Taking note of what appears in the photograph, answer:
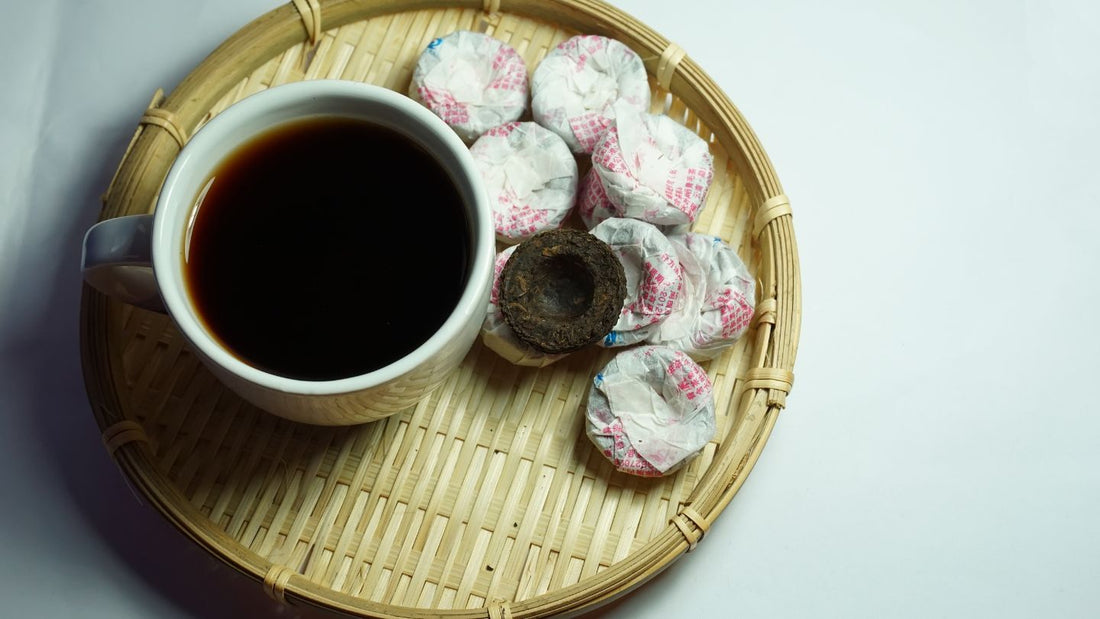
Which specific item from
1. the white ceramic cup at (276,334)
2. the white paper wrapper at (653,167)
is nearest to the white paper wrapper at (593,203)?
the white paper wrapper at (653,167)

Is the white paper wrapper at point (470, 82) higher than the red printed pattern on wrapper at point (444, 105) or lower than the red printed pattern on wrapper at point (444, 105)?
higher

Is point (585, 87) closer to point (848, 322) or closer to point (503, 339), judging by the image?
point (503, 339)

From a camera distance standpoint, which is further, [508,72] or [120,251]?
[508,72]

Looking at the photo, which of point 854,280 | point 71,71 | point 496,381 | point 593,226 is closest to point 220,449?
point 496,381

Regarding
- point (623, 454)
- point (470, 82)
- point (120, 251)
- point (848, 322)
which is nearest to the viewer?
point (120, 251)

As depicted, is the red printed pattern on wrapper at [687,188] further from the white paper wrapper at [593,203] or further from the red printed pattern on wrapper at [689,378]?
the red printed pattern on wrapper at [689,378]

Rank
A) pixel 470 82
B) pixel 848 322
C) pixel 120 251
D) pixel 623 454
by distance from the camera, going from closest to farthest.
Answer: pixel 120 251 < pixel 623 454 < pixel 470 82 < pixel 848 322

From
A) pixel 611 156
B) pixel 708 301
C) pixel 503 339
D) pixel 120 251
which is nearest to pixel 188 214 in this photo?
pixel 120 251

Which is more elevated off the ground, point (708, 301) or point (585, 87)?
point (585, 87)
